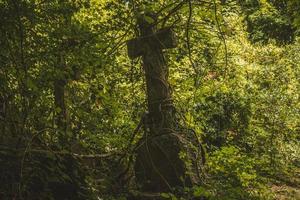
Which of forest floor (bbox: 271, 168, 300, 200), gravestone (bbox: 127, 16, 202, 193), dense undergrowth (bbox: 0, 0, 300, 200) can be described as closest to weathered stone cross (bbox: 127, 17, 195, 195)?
gravestone (bbox: 127, 16, 202, 193)

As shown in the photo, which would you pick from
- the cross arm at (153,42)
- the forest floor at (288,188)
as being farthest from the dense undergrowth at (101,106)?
the cross arm at (153,42)

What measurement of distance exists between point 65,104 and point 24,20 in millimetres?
1328

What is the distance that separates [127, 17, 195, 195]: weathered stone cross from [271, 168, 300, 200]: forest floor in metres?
3.62

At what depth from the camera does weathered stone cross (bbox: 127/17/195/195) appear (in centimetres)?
630

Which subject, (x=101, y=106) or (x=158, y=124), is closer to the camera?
(x=158, y=124)

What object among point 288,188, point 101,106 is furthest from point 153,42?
point 288,188

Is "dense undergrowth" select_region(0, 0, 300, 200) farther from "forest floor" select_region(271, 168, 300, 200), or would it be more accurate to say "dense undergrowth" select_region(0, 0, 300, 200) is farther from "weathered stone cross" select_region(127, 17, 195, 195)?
"weathered stone cross" select_region(127, 17, 195, 195)

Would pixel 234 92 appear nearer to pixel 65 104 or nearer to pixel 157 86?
pixel 157 86

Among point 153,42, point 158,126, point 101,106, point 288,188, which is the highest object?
point 153,42

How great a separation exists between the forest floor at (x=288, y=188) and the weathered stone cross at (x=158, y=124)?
11.9ft

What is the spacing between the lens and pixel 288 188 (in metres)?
10.4

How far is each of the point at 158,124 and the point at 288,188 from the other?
555 centimetres

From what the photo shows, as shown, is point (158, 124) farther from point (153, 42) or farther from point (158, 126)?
point (153, 42)

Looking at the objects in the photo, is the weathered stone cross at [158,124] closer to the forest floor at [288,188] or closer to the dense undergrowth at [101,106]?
the dense undergrowth at [101,106]
